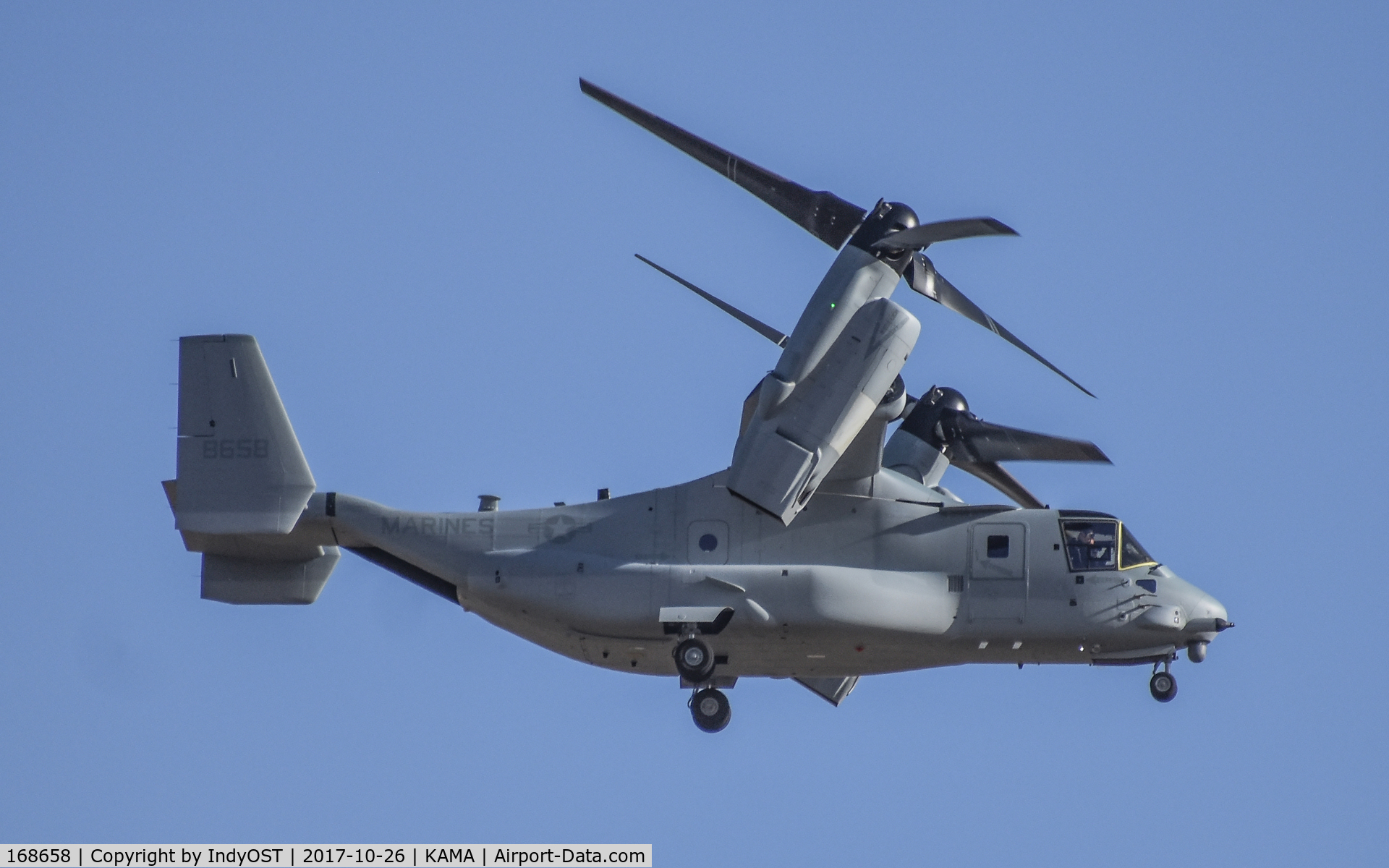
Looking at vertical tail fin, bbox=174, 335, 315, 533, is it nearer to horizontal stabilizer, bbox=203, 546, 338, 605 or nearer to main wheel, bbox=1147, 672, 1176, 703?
horizontal stabilizer, bbox=203, 546, 338, 605

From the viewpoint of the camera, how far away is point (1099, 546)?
83.6ft

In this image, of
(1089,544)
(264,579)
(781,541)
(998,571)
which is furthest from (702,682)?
(264,579)

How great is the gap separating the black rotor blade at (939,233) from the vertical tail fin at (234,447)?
304 inches

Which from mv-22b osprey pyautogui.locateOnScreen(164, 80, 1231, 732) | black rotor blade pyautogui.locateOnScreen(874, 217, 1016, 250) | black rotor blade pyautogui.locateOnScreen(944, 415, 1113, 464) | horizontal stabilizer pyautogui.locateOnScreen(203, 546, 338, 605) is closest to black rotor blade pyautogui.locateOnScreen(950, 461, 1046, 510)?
black rotor blade pyautogui.locateOnScreen(944, 415, 1113, 464)

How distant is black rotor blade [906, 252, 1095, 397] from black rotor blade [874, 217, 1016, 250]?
34cm

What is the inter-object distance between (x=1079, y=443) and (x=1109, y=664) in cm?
353

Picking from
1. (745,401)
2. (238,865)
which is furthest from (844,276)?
(238,865)

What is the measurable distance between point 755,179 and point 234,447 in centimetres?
719

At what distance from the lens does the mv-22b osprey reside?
2445cm

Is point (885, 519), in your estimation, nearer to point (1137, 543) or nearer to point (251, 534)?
point (1137, 543)

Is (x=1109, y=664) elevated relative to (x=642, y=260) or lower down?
lower down

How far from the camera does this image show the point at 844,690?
92.3 feet

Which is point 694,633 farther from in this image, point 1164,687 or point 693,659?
point 1164,687

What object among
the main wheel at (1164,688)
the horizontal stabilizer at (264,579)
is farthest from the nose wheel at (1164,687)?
the horizontal stabilizer at (264,579)
